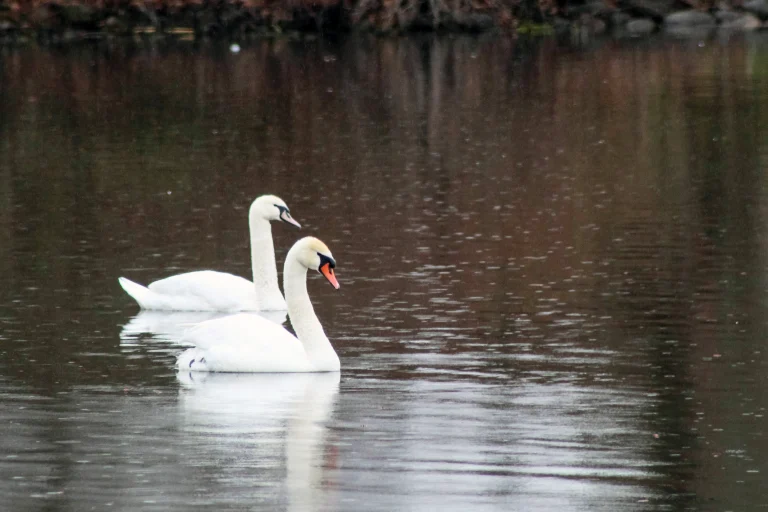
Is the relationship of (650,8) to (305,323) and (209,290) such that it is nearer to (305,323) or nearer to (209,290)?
(209,290)

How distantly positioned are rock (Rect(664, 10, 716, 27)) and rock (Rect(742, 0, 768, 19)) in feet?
4.19

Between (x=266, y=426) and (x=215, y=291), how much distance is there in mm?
4241

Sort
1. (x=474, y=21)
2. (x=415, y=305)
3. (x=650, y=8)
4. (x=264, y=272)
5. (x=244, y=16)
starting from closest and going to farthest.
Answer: (x=415, y=305), (x=264, y=272), (x=474, y=21), (x=650, y=8), (x=244, y=16)

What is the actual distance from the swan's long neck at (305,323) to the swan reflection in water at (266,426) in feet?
0.30

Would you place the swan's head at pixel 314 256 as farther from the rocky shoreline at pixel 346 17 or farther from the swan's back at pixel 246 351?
the rocky shoreline at pixel 346 17

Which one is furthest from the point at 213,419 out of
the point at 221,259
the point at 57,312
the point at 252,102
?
the point at 252,102

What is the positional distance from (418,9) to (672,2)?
8291 millimetres

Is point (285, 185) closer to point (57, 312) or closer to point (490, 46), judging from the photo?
point (57, 312)

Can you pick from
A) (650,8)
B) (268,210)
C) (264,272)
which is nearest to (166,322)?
(264,272)

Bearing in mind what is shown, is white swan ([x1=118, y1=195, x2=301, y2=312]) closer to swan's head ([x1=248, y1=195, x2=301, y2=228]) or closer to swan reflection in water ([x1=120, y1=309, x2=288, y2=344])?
swan reflection in water ([x1=120, y1=309, x2=288, y2=344])

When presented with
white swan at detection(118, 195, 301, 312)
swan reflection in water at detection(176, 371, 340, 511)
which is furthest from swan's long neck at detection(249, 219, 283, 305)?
swan reflection in water at detection(176, 371, 340, 511)

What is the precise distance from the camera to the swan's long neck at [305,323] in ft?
34.9

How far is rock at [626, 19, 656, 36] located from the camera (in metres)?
53.1

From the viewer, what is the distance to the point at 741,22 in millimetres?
53656
